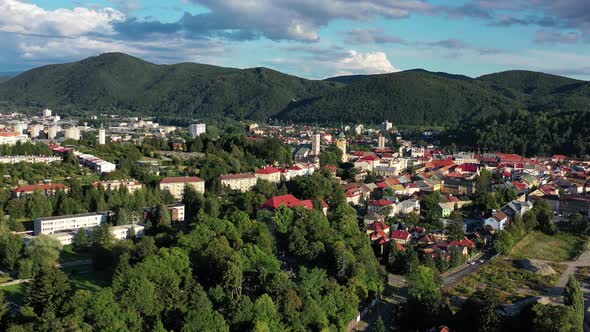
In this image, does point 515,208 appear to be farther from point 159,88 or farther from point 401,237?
point 159,88

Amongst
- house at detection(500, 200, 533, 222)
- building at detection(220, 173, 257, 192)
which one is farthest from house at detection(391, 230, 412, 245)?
building at detection(220, 173, 257, 192)

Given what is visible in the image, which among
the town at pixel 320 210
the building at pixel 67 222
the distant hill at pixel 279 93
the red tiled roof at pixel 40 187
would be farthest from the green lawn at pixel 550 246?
the distant hill at pixel 279 93

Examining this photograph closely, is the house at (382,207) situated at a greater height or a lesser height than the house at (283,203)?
lesser

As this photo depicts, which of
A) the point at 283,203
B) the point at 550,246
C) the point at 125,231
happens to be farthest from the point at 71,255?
the point at 550,246

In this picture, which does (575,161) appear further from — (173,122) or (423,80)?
(173,122)

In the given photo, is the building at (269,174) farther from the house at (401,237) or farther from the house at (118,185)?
the house at (401,237)

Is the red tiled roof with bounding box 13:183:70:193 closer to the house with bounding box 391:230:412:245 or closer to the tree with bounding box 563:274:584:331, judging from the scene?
the house with bounding box 391:230:412:245

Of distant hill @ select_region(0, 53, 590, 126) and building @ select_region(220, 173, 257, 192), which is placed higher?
distant hill @ select_region(0, 53, 590, 126)
